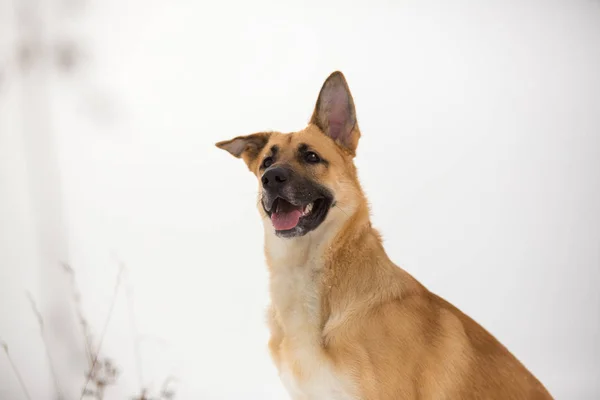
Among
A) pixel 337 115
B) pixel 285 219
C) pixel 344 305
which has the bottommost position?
pixel 344 305

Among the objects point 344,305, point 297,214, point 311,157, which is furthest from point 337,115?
point 344,305

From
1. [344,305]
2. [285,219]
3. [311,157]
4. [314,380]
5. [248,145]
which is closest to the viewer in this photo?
[314,380]

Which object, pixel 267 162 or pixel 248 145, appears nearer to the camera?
pixel 267 162

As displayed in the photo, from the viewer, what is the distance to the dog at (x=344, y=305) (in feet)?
7.39

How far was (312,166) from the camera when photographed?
2.57 meters

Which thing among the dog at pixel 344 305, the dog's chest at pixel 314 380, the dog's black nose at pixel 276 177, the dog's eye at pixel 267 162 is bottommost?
the dog's chest at pixel 314 380

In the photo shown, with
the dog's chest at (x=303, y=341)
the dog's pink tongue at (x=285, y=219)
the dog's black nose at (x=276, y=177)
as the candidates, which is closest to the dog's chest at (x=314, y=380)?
the dog's chest at (x=303, y=341)

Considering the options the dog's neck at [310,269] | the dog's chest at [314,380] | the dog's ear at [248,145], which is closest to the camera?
the dog's chest at [314,380]

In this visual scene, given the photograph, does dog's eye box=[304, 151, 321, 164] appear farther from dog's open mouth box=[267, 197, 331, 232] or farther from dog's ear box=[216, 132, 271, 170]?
dog's ear box=[216, 132, 271, 170]

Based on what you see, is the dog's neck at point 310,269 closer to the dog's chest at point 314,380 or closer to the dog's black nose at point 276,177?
the dog's chest at point 314,380

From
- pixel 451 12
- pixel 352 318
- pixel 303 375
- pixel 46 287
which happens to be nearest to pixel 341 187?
pixel 352 318

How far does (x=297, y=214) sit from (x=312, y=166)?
0.22 meters

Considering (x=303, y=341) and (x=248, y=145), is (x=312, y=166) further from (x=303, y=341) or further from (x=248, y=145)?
(x=303, y=341)

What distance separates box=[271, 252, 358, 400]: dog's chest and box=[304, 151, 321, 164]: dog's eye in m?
0.43
